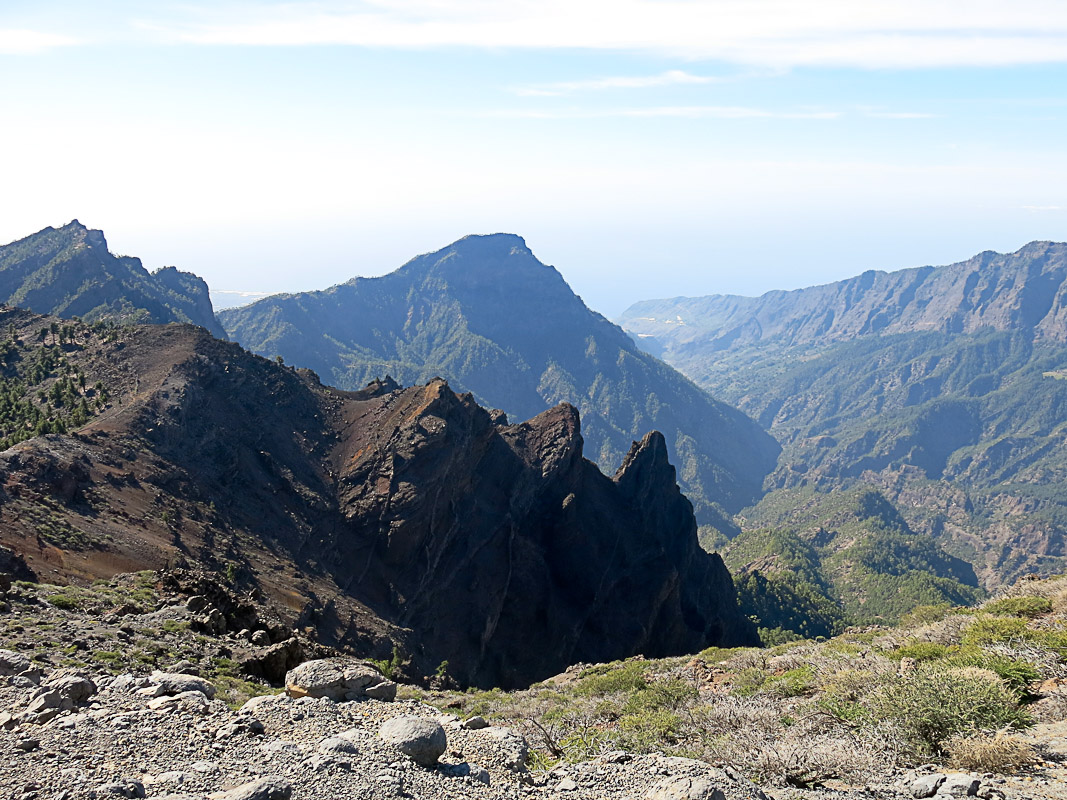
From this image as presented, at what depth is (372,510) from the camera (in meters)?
57.0

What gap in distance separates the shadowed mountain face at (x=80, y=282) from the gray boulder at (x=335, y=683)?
399ft

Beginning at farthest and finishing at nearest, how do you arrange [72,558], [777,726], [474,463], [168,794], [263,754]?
1. [474,463]
2. [72,558]
3. [777,726]
4. [263,754]
5. [168,794]

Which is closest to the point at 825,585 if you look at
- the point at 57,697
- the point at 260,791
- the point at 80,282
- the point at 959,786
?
the point at 959,786

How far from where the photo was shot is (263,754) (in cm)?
1394

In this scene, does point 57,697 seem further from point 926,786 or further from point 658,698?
point 926,786

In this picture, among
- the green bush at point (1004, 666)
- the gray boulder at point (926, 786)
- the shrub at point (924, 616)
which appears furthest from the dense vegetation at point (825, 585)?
the gray boulder at point (926, 786)

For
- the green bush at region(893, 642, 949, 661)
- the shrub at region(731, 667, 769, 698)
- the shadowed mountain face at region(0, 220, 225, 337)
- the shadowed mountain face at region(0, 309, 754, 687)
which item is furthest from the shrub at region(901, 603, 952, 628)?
the shadowed mountain face at region(0, 220, 225, 337)

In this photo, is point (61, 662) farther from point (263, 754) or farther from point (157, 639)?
point (263, 754)

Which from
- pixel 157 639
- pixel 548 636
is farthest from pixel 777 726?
pixel 548 636

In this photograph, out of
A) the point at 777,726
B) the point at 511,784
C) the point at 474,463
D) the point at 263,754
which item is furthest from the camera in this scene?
the point at 474,463

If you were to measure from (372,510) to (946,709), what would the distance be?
4660 cm

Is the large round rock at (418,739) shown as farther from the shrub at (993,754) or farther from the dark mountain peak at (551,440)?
the dark mountain peak at (551,440)

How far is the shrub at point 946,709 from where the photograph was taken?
15812 mm

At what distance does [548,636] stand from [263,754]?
4796cm
